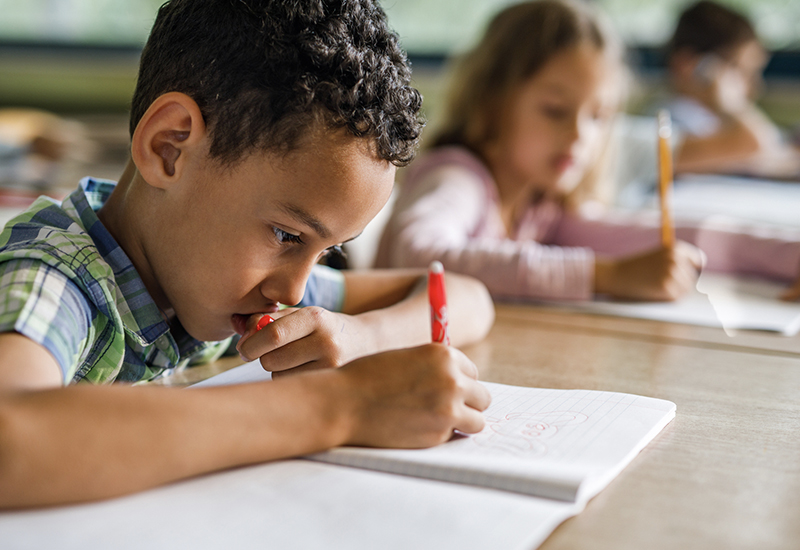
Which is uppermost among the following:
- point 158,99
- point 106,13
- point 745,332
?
point 106,13

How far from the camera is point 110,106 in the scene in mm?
3344

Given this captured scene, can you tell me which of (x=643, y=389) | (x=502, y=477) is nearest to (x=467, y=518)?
(x=502, y=477)

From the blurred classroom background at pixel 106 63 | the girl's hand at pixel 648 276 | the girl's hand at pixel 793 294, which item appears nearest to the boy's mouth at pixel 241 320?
the girl's hand at pixel 648 276

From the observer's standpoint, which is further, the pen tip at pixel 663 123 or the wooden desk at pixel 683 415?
the pen tip at pixel 663 123

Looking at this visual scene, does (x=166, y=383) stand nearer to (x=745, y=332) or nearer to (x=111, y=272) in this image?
(x=111, y=272)

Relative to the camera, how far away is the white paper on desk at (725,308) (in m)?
0.95

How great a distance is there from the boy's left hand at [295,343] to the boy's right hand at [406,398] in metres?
0.08

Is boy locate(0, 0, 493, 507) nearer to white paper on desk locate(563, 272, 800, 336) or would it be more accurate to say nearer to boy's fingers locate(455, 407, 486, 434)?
boy's fingers locate(455, 407, 486, 434)

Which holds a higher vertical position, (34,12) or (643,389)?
(34,12)

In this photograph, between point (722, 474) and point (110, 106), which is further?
point (110, 106)

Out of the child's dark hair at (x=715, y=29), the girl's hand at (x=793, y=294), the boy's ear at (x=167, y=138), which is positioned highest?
the child's dark hair at (x=715, y=29)

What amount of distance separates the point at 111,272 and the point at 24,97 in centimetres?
326

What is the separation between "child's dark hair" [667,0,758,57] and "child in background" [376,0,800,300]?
1047mm

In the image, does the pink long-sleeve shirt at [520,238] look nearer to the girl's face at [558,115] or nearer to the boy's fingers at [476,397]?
the girl's face at [558,115]
